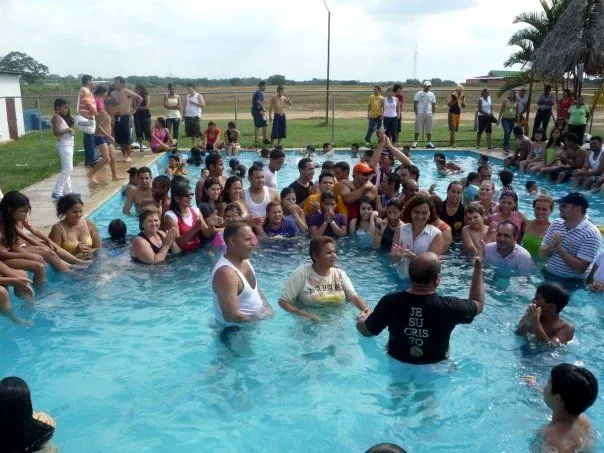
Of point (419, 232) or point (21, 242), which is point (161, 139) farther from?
point (419, 232)

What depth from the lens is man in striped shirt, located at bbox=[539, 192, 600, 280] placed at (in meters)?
6.92

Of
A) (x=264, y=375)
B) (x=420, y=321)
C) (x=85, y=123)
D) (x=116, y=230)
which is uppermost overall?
(x=85, y=123)

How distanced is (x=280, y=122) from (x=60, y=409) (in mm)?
16407

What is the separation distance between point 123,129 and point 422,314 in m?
13.5

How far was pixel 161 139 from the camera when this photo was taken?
18.1 m

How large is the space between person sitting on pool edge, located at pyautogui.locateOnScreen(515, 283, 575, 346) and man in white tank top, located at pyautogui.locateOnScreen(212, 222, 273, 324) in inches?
95.5

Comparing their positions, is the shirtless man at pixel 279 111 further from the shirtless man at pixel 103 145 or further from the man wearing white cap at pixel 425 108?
the shirtless man at pixel 103 145

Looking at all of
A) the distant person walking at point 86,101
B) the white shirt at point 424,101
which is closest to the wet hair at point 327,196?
the distant person walking at point 86,101

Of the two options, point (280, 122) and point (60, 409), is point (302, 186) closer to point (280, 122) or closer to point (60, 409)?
point (60, 409)

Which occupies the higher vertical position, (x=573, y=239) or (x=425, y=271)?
(x=425, y=271)

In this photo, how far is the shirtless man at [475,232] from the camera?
7.93 m

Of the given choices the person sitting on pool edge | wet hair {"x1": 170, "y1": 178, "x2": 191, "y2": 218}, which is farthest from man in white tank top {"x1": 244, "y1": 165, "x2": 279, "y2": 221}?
the person sitting on pool edge

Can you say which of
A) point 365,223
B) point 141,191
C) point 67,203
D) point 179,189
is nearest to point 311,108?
point 141,191

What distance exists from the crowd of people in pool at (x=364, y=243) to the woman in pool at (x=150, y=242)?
0.02 m
